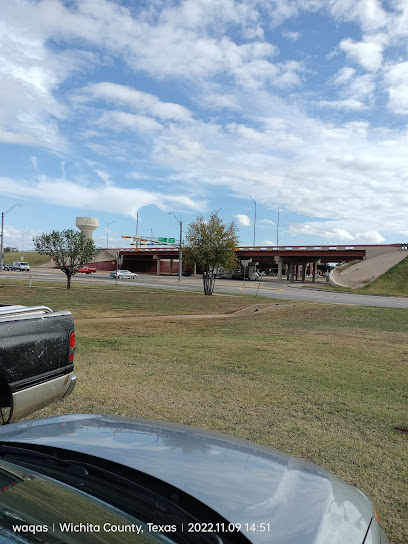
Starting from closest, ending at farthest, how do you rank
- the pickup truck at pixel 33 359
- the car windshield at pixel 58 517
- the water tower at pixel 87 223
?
the car windshield at pixel 58 517 → the pickup truck at pixel 33 359 → the water tower at pixel 87 223

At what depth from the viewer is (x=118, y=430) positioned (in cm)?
249

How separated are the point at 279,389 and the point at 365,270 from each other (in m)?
56.7

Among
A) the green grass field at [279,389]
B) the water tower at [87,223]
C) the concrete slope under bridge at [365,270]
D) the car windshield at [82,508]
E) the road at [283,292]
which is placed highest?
the water tower at [87,223]

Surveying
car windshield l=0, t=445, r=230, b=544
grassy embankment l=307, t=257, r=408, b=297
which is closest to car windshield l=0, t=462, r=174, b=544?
car windshield l=0, t=445, r=230, b=544

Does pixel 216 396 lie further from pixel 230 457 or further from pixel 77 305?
pixel 77 305

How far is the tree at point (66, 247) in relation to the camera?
31875mm

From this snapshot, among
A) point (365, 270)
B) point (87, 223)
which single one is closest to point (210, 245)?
point (365, 270)

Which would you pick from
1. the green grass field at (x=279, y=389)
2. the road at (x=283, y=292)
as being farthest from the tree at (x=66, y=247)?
the green grass field at (x=279, y=389)

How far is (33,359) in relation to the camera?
4.01 meters

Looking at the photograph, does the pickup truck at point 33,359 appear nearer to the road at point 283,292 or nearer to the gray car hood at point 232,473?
the gray car hood at point 232,473

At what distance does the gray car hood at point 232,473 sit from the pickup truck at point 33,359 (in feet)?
4.29

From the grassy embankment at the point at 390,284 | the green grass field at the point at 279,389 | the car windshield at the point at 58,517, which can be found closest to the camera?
the car windshield at the point at 58,517

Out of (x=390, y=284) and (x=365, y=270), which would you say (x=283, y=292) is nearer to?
(x=390, y=284)

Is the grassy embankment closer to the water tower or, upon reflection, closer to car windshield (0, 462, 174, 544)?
car windshield (0, 462, 174, 544)
